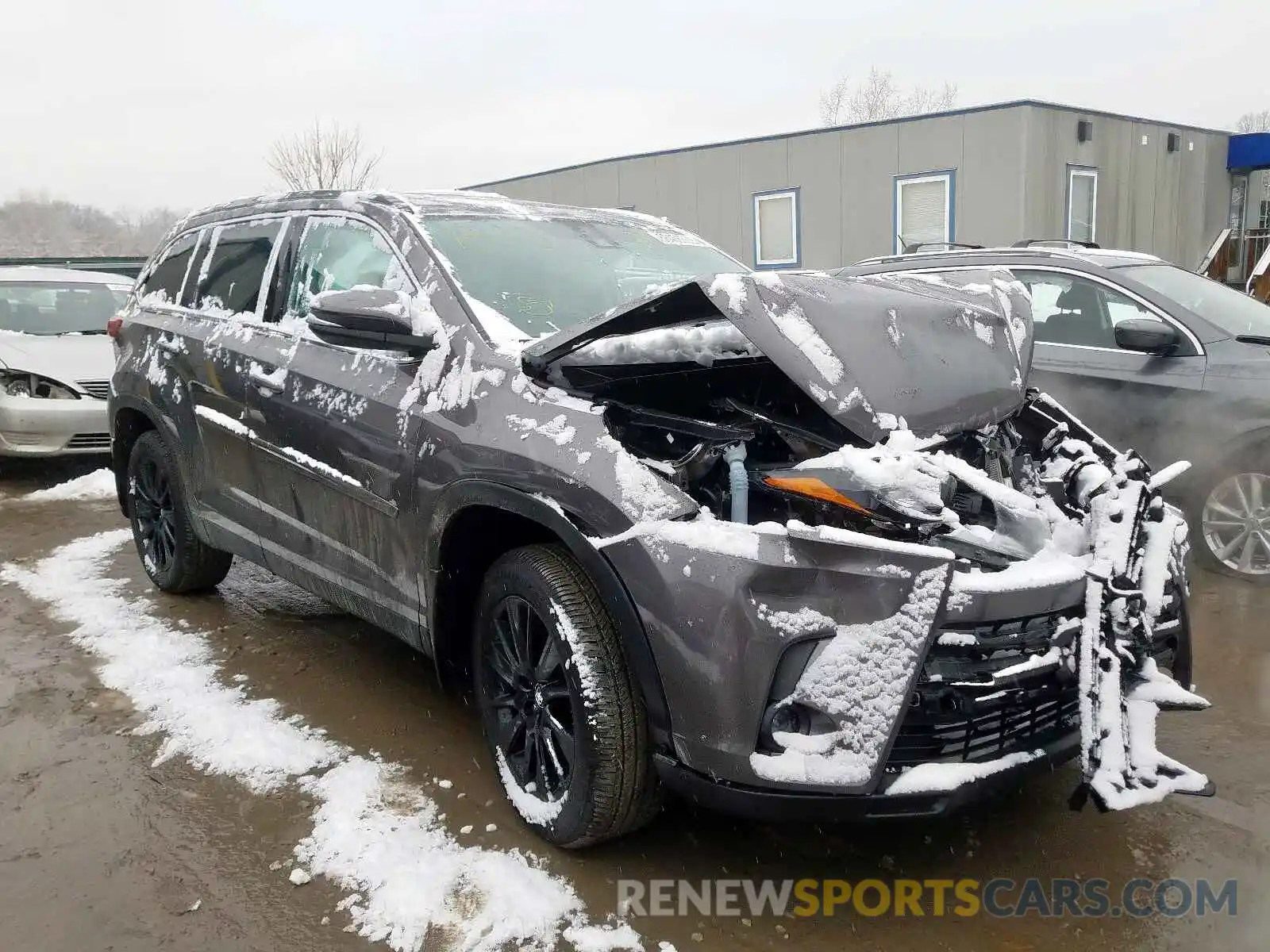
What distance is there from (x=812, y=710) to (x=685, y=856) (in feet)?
2.55

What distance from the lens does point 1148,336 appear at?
15.9 ft

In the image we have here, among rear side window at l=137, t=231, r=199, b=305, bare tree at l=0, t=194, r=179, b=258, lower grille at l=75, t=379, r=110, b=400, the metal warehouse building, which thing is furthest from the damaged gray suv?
bare tree at l=0, t=194, r=179, b=258

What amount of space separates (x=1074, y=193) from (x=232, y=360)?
12.9 metres

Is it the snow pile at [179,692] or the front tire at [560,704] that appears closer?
the front tire at [560,704]

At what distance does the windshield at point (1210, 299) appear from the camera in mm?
4992

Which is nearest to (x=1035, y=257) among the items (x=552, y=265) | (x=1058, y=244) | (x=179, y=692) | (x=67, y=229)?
(x=1058, y=244)

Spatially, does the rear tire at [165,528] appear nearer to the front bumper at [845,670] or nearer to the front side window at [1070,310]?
the front bumper at [845,670]

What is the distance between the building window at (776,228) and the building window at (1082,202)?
383 cm

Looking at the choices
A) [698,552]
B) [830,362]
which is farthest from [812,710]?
[830,362]

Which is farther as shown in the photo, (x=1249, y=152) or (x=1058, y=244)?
(x=1249, y=152)

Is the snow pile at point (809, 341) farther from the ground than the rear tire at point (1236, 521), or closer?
farther from the ground

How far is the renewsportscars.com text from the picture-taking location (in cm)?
245

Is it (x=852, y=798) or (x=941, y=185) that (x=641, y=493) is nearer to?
(x=852, y=798)

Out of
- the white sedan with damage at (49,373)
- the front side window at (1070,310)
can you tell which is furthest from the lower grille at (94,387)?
the front side window at (1070,310)
